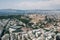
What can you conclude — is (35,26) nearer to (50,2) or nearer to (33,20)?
(33,20)

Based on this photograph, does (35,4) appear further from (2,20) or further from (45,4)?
(2,20)

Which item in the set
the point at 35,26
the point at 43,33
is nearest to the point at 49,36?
the point at 43,33

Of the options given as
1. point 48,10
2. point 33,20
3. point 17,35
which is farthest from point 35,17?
point 17,35

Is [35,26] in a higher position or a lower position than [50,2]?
lower

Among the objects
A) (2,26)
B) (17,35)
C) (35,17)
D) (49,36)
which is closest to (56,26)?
(49,36)

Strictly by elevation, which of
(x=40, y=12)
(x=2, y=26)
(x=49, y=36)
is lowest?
(x=49, y=36)

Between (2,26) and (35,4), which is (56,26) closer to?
(35,4)

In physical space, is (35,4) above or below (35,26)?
above
